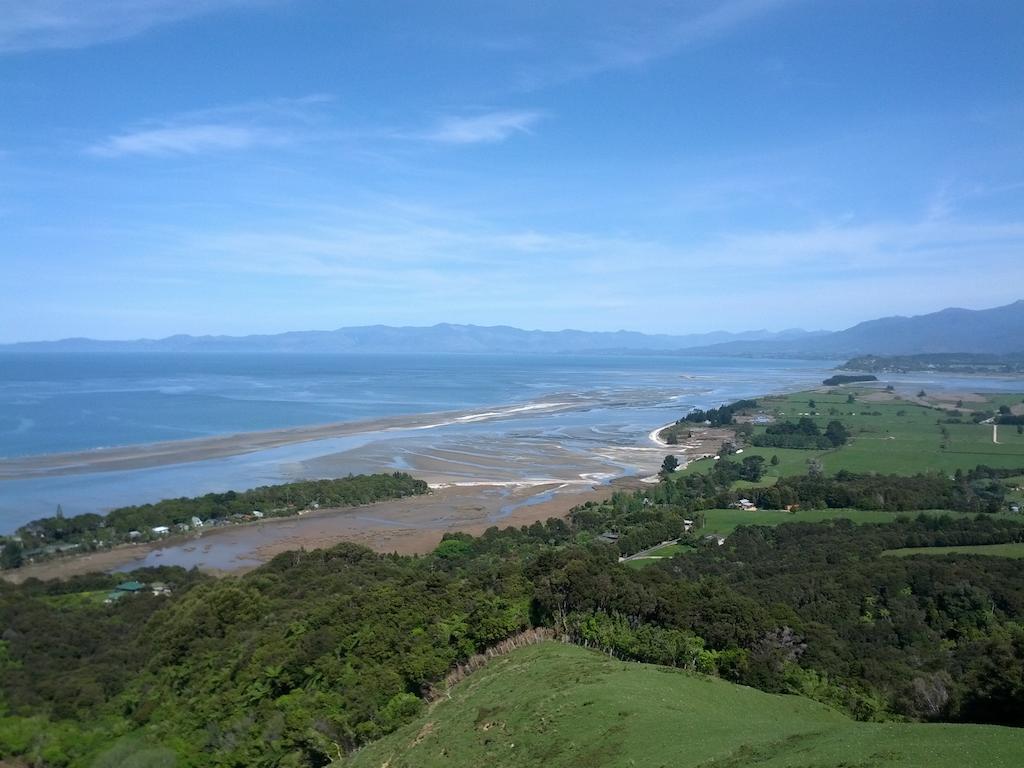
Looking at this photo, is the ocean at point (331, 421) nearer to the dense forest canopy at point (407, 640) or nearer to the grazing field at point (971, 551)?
the dense forest canopy at point (407, 640)

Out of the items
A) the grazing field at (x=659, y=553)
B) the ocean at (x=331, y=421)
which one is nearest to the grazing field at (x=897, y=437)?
the ocean at (x=331, y=421)

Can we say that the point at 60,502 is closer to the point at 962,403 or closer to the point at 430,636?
the point at 430,636

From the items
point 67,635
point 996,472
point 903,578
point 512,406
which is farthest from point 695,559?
point 512,406

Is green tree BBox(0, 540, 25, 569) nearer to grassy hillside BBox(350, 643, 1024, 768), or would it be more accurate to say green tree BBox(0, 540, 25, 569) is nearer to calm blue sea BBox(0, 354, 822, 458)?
grassy hillside BBox(350, 643, 1024, 768)

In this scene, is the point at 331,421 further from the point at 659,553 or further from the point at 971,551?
the point at 971,551

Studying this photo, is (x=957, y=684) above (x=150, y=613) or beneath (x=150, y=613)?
above

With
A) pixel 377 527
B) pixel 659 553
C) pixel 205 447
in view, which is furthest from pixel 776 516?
pixel 205 447
